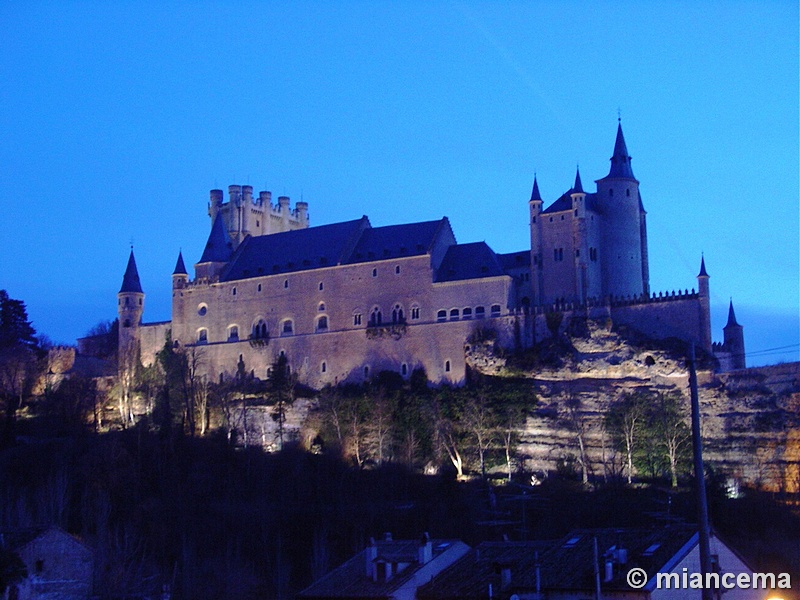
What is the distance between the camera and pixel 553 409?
83438mm

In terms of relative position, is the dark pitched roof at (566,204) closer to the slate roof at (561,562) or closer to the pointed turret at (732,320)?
the pointed turret at (732,320)

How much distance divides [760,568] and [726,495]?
603 inches

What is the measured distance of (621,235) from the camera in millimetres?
87812

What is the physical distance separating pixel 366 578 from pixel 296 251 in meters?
Answer: 50.9

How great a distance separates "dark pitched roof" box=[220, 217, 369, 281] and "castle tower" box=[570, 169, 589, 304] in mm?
17637

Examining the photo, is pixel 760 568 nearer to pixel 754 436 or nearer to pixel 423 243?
pixel 754 436

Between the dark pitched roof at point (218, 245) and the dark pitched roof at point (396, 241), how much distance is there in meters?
11.8

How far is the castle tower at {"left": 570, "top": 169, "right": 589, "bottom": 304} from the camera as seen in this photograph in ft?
284

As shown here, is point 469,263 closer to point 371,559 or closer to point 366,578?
point 371,559

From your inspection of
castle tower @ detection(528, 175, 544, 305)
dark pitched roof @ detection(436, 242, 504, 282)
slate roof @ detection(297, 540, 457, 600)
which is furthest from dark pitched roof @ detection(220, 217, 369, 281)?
slate roof @ detection(297, 540, 457, 600)

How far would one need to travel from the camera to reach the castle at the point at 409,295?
86812 millimetres

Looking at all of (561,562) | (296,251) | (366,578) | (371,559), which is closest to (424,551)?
(371,559)

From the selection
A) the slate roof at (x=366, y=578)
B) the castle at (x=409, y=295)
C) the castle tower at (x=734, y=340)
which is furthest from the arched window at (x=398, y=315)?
the slate roof at (x=366, y=578)

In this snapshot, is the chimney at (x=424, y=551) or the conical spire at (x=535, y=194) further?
the conical spire at (x=535, y=194)
